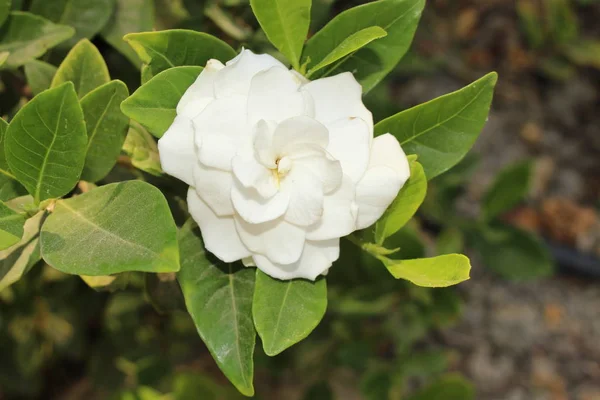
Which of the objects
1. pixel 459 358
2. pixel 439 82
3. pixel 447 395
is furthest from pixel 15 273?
pixel 439 82

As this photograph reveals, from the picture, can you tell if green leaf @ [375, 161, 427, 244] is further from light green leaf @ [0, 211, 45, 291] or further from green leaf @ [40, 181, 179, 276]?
light green leaf @ [0, 211, 45, 291]

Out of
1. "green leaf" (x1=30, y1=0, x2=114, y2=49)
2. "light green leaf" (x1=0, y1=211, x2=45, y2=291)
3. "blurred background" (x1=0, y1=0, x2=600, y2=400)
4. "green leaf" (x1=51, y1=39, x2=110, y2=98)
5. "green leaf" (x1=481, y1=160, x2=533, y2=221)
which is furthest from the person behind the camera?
"green leaf" (x1=481, y1=160, x2=533, y2=221)

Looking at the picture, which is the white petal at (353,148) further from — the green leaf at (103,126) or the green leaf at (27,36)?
the green leaf at (27,36)

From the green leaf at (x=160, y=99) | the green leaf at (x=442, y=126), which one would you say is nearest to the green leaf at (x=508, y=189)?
the green leaf at (x=442, y=126)

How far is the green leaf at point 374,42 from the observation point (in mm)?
742

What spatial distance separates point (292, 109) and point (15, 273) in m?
0.33

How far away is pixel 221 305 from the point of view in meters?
0.66

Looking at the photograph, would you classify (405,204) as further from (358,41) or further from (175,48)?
(175,48)

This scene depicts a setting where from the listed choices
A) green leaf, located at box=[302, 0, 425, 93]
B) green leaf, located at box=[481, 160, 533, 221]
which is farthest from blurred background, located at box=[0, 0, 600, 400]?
green leaf, located at box=[302, 0, 425, 93]

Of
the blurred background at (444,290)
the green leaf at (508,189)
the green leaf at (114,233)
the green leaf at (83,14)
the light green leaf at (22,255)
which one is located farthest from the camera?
the green leaf at (508,189)

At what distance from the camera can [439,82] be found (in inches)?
104

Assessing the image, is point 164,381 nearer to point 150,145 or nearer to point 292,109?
point 150,145

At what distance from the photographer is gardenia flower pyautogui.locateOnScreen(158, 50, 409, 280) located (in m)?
0.60

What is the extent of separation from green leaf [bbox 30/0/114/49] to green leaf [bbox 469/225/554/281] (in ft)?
3.58
